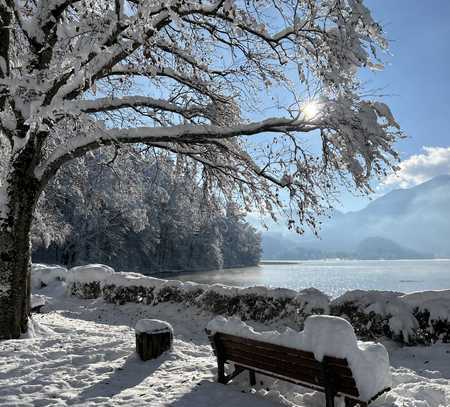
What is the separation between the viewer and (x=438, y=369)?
812cm

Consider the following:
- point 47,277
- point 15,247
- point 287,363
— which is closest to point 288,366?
point 287,363

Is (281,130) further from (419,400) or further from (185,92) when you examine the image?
(419,400)

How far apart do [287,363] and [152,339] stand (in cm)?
315

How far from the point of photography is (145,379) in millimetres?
6555

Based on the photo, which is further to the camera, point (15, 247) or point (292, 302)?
point (292, 302)

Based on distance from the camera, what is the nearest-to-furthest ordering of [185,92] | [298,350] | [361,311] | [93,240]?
1. [298,350]
2. [361,311]
3. [185,92]
4. [93,240]

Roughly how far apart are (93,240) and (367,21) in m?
45.1

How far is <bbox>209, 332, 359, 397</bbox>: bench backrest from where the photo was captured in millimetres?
4703

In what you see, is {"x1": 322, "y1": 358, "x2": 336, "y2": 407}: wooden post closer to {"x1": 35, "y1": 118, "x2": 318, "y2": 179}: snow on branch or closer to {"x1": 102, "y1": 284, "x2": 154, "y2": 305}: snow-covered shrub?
{"x1": 35, "y1": 118, "x2": 318, "y2": 179}: snow on branch

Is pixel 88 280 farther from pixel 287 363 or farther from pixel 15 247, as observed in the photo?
pixel 287 363

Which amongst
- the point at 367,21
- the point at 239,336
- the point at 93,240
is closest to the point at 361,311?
the point at 239,336

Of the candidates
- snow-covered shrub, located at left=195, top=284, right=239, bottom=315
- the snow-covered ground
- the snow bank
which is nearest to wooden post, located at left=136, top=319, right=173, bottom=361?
the snow-covered ground

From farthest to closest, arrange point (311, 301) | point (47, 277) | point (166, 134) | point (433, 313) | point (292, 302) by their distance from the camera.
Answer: point (47, 277) → point (292, 302) → point (311, 301) → point (433, 313) → point (166, 134)

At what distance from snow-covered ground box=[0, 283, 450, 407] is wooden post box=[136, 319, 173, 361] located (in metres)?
0.16
